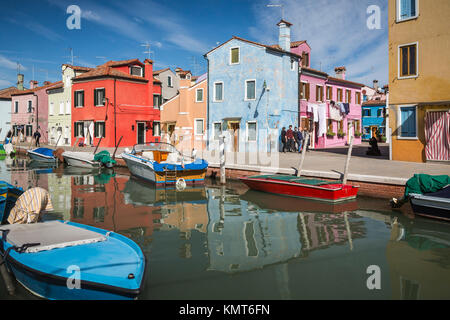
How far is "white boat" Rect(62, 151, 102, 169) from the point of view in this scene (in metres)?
23.4

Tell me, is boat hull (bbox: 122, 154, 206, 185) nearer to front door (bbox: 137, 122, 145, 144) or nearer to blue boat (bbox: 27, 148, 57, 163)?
blue boat (bbox: 27, 148, 57, 163)

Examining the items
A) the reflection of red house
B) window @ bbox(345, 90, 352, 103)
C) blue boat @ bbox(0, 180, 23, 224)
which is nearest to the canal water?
the reflection of red house

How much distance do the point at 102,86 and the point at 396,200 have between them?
28.7 meters

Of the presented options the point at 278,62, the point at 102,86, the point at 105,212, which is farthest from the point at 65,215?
the point at 102,86

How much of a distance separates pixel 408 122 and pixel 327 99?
50.1 feet

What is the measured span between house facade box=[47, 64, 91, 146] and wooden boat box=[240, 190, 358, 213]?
28.5 meters

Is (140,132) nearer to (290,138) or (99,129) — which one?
(99,129)

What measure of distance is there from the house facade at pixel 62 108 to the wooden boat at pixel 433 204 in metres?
33.2

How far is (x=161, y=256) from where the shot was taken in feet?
23.1

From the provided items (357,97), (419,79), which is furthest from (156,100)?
(419,79)

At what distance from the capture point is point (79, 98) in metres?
35.4

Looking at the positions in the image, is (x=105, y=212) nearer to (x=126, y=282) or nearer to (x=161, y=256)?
(x=161, y=256)

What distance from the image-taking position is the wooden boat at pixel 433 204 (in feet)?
31.0
